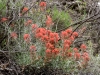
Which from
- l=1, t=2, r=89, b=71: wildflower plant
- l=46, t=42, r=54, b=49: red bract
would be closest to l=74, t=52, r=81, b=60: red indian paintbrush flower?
l=1, t=2, r=89, b=71: wildflower plant

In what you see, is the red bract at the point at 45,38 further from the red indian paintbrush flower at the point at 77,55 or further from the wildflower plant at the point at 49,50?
the red indian paintbrush flower at the point at 77,55

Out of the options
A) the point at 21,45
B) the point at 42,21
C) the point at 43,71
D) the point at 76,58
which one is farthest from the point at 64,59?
the point at 42,21

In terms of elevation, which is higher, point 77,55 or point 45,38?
point 45,38

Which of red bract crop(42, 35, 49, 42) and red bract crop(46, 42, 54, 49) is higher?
red bract crop(42, 35, 49, 42)

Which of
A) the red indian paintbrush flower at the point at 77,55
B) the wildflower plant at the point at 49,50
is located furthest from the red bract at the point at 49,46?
the red indian paintbrush flower at the point at 77,55

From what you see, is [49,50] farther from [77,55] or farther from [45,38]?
[77,55]

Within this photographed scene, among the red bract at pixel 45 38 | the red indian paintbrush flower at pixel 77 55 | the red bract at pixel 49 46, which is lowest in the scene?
the red indian paintbrush flower at pixel 77 55

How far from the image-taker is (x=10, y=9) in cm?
371

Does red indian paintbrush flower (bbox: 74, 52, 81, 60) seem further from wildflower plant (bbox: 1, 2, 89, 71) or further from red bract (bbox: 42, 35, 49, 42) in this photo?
red bract (bbox: 42, 35, 49, 42)

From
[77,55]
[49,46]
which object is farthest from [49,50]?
[77,55]

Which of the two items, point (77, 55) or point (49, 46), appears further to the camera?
point (77, 55)

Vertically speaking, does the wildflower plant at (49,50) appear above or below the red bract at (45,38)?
below

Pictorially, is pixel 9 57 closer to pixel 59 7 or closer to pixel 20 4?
pixel 20 4

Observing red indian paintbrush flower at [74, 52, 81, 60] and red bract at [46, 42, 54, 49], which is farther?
red indian paintbrush flower at [74, 52, 81, 60]
